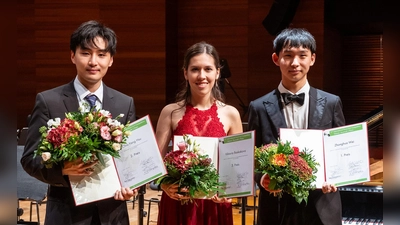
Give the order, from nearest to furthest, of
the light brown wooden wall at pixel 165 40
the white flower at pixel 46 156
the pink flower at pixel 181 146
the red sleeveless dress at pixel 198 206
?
1. the white flower at pixel 46 156
2. the pink flower at pixel 181 146
3. the red sleeveless dress at pixel 198 206
4. the light brown wooden wall at pixel 165 40

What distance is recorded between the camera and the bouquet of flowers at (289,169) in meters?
2.03

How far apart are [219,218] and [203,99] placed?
2.27ft

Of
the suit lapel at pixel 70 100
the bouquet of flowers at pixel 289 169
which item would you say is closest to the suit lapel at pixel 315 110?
the bouquet of flowers at pixel 289 169

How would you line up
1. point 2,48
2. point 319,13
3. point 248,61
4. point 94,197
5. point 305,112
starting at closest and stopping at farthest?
point 2,48 → point 94,197 → point 305,112 → point 319,13 → point 248,61

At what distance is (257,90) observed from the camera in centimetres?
995

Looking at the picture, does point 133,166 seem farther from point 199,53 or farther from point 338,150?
point 338,150

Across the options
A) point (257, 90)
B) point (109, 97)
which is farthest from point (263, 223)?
point (257, 90)

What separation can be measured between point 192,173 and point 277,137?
0.50 meters

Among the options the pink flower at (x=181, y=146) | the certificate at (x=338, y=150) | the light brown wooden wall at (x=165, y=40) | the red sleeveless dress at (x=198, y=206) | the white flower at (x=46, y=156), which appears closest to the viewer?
the white flower at (x=46, y=156)

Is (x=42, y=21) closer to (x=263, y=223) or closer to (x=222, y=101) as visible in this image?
(x=222, y=101)

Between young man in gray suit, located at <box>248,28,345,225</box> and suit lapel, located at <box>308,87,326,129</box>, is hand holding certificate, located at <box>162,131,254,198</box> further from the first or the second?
suit lapel, located at <box>308,87,326,129</box>

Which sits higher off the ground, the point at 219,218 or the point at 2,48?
the point at 2,48

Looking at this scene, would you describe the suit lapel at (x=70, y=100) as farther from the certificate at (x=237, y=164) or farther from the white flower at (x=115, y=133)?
the certificate at (x=237, y=164)

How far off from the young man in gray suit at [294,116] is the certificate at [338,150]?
0.15 metres
